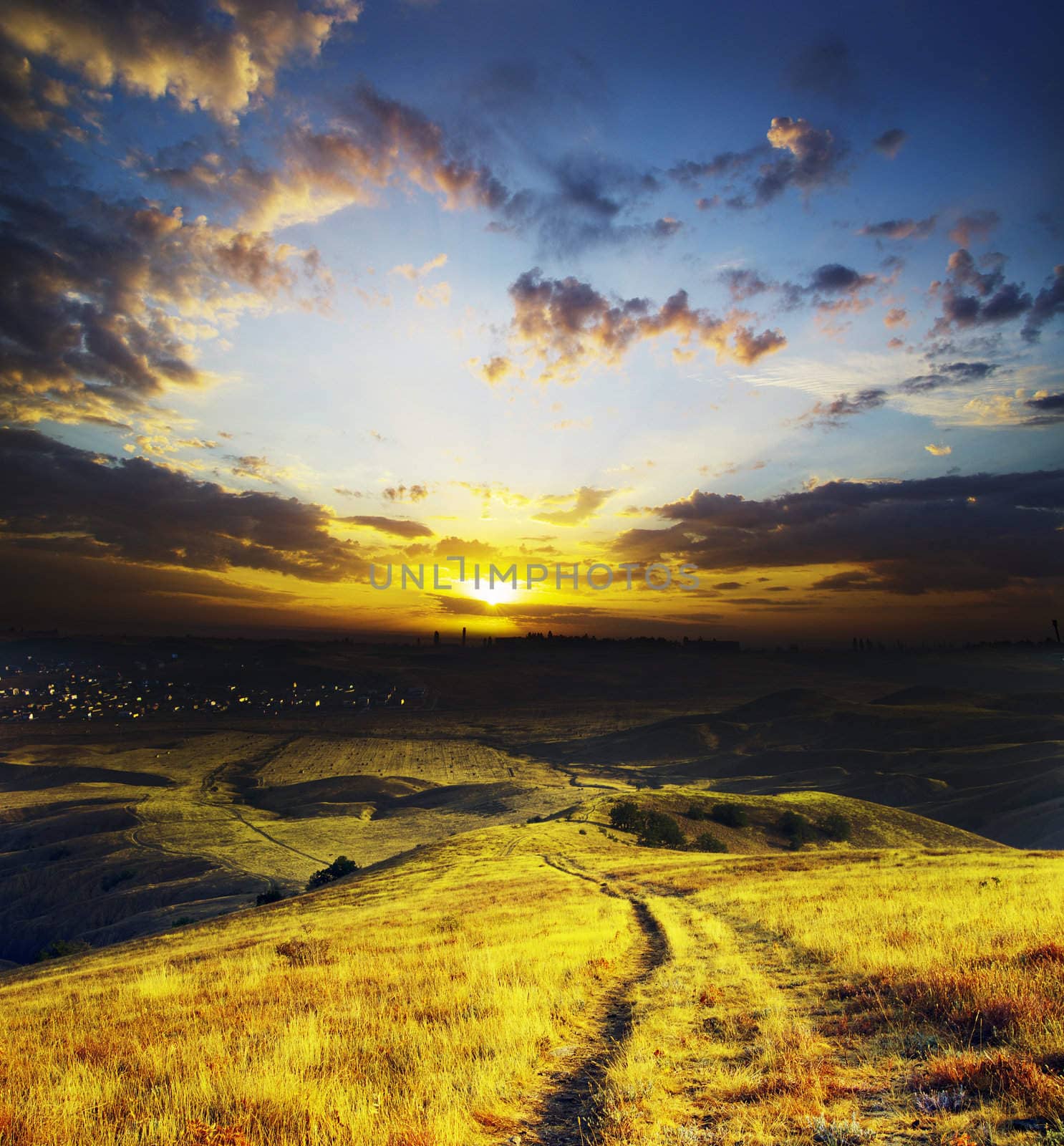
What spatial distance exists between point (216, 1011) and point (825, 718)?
167 m

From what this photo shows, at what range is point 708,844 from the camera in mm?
48781

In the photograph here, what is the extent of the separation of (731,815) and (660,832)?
965cm

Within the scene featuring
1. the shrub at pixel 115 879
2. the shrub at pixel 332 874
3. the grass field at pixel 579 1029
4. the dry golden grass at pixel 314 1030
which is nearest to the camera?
the grass field at pixel 579 1029

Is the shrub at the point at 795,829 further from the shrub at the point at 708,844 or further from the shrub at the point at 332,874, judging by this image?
the shrub at the point at 332,874

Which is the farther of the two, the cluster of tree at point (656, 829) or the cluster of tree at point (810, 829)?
the cluster of tree at point (810, 829)

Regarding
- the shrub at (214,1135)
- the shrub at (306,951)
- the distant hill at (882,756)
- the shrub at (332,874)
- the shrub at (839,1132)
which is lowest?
the distant hill at (882,756)

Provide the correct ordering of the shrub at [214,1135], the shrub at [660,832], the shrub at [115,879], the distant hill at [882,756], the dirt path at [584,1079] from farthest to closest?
the distant hill at [882,756], the shrub at [115,879], the shrub at [660,832], the dirt path at [584,1079], the shrub at [214,1135]

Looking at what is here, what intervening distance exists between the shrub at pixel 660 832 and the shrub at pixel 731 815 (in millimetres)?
6086

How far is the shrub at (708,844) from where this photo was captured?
159 ft

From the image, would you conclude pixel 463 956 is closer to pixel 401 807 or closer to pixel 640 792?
pixel 640 792

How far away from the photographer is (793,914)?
18281mm

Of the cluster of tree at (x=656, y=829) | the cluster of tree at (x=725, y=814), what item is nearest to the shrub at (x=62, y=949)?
the cluster of tree at (x=656, y=829)

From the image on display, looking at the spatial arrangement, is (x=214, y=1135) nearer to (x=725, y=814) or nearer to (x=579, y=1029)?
(x=579, y=1029)

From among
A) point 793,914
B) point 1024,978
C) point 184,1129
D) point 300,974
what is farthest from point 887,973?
point 300,974
